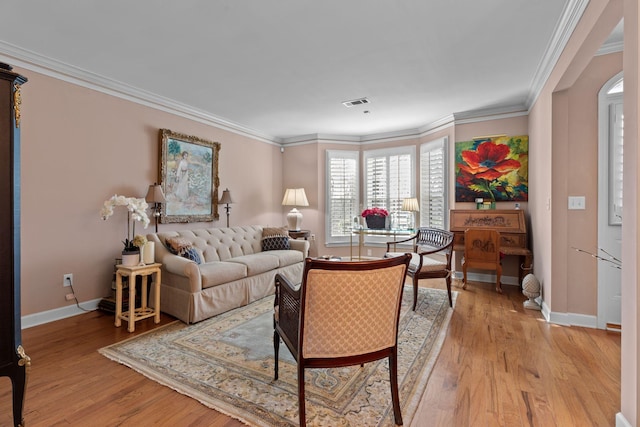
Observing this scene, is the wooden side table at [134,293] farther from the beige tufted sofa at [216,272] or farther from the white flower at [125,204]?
the white flower at [125,204]

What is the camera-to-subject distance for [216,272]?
3.33m

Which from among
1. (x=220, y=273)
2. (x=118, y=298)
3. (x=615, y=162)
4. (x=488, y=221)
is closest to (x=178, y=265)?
(x=220, y=273)

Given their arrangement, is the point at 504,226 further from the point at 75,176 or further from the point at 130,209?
the point at 75,176

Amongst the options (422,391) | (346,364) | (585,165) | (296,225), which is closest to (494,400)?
(422,391)

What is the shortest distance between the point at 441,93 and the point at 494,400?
3.51 m

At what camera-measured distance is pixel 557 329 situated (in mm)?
2963

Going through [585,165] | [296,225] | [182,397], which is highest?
[585,165]

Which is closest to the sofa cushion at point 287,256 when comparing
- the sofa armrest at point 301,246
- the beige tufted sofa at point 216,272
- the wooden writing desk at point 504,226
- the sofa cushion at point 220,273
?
the beige tufted sofa at point 216,272

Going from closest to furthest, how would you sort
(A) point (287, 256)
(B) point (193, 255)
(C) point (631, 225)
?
(C) point (631, 225) → (B) point (193, 255) → (A) point (287, 256)

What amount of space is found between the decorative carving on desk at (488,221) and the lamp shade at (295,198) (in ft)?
9.46

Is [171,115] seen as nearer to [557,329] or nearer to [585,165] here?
[585,165]

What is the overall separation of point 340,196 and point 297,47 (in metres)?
3.74

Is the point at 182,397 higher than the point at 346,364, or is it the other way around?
the point at 346,364

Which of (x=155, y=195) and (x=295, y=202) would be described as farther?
(x=295, y=202)
